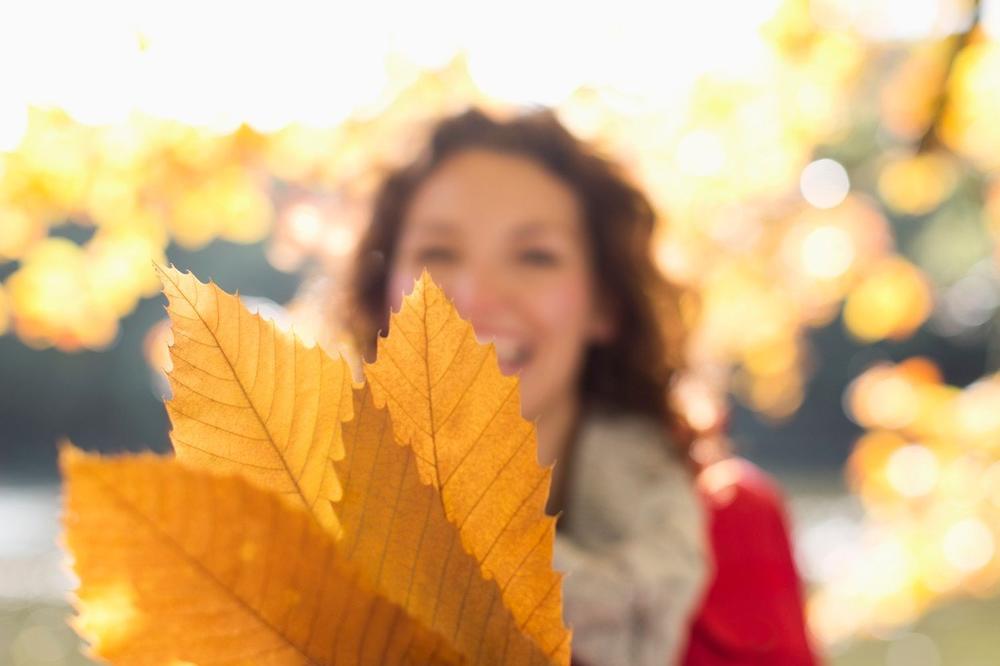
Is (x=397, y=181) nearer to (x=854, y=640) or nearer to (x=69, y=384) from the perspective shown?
(x=854, y=640)

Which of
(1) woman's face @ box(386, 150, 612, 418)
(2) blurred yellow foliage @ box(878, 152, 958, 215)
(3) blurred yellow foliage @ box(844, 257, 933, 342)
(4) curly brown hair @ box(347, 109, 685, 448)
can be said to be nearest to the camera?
(1) woman's face @ box(386, 150, 612, 418)

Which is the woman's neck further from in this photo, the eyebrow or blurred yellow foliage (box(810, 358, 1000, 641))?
blurred yellow foliage (box(810, 358, 1000, 641))

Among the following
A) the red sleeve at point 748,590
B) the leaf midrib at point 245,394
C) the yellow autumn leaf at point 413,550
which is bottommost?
the yellow autumn leaf at point 413,550

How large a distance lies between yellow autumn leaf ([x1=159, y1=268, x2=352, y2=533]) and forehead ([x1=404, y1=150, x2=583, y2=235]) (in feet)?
3.57

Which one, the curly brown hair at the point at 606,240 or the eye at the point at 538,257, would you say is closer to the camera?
the eye at the point at 538,257

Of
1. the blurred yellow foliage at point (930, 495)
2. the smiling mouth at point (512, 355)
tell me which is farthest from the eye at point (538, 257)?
the blurred yellow foliage at point (930, 495)

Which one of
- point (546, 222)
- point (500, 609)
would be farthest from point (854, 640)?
point (500, 609)

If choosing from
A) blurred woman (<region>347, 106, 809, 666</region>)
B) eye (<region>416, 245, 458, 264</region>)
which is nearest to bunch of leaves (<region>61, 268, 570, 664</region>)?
blurred woman (<region>347, 106, 809, 666</region>)

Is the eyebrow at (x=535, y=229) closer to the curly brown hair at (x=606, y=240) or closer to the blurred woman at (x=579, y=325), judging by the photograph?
the blurred woman at (x=579, y=325)

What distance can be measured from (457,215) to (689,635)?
0.69 meters

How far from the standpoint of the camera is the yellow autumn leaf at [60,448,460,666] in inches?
4.3

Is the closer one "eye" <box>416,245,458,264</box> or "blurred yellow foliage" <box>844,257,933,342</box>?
"eye" <box>416,245,458,264</box>

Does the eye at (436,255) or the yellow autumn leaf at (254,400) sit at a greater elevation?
the eye at (436,255)

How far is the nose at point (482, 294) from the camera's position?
3.68ft
